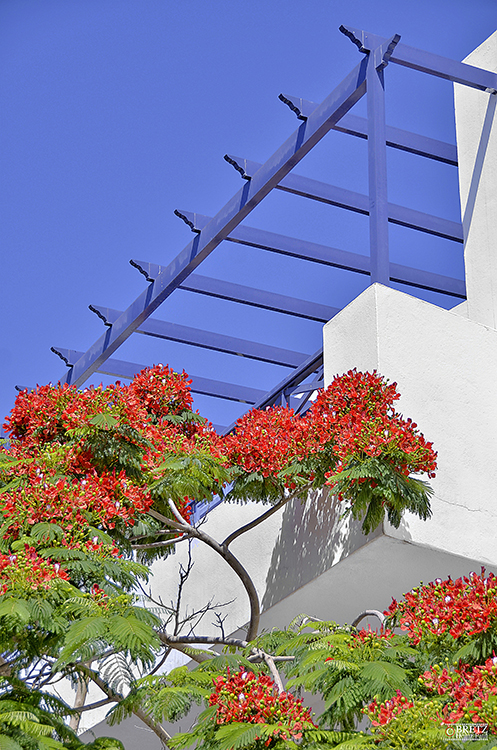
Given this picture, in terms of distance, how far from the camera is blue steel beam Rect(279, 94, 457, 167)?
29.0ft

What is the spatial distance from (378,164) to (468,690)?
4.91 metres

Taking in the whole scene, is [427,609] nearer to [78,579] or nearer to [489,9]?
[78,579]

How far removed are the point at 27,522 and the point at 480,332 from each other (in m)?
4.16

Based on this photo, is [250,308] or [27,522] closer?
[27,522]

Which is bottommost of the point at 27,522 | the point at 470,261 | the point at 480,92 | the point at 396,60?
the point at 27,522

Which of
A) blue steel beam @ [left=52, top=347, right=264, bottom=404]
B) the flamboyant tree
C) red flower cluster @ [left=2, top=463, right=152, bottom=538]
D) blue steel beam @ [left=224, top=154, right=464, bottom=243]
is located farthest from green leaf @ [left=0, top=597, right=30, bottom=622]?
blue steel beam @ [left=52, top=347, right=264, bottom=404]

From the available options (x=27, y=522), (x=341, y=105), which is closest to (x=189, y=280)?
(x=341, y=105)

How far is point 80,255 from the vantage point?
1491 centimetres

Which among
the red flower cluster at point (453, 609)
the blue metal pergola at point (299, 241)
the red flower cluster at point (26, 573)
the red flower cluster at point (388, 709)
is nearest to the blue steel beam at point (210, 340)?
the blue metal pergola at point (299, 241)

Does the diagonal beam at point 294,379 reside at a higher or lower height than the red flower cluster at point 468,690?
higher

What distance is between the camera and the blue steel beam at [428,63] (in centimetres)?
807

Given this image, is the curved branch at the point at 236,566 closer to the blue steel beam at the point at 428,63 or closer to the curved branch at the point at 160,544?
the curved branch at the point at 160,544

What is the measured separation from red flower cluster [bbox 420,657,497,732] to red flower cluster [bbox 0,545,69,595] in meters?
2.13

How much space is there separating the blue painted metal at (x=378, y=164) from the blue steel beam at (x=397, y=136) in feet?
2.46
